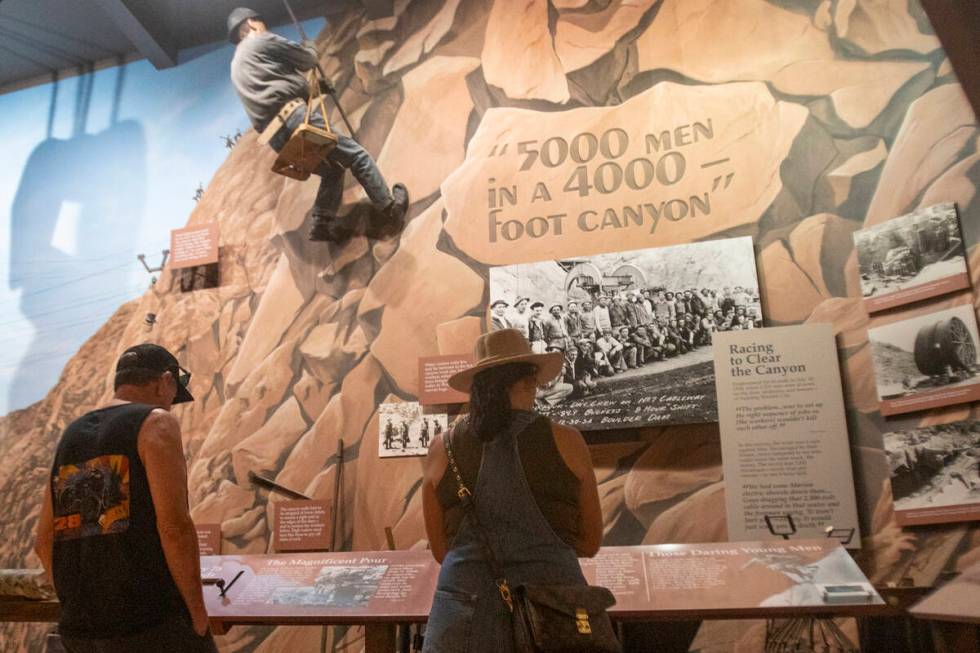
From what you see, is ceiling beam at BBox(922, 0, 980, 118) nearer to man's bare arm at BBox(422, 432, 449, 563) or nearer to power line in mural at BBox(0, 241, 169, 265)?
man's bare arm at BBox(422, 432, 449, 563)

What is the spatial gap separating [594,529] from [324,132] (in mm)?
3672

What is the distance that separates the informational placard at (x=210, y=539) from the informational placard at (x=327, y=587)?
1.19 m

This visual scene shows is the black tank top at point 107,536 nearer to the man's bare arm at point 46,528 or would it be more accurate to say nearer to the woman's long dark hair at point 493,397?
the man's bare arm at point 46,528

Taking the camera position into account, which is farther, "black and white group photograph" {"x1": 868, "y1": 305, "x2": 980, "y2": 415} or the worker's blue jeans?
the worker's blue jeans

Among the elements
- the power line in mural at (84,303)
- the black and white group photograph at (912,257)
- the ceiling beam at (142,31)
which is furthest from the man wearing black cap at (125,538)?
the ceiling beam at (142,31)

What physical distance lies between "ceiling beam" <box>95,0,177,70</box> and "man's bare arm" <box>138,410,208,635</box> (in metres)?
5.01

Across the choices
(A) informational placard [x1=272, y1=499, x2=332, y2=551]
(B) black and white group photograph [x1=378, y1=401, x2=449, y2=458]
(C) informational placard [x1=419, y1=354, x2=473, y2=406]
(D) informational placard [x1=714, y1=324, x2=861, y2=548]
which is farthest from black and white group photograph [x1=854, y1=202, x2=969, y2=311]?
(A) informational placard [x1=272, y1=499, x2=332, y2=551]

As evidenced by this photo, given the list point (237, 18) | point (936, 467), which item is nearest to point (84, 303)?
point (237, 18)

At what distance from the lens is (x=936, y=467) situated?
154 inches

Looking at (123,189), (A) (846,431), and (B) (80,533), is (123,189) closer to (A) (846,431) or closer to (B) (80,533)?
(B) (80,533)

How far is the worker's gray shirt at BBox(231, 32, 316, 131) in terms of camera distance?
5.45m

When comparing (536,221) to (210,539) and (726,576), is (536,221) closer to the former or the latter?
(726,576)

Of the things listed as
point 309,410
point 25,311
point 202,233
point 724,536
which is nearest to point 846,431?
point 724,536

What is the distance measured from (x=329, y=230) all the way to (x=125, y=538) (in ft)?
11.0
